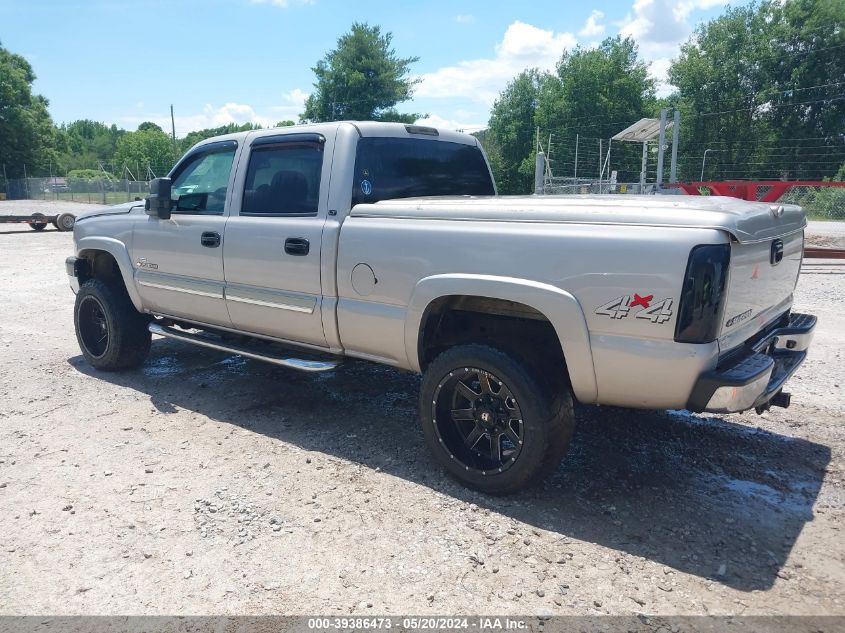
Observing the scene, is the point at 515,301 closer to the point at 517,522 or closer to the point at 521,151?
the point at 517,522

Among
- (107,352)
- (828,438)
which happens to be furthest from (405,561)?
(107,352)

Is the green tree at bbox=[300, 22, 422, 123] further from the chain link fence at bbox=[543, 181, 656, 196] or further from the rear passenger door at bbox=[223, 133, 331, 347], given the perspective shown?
the rear passenger door at bbox=[223, 133, 331, 347]

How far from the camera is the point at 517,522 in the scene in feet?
11.0

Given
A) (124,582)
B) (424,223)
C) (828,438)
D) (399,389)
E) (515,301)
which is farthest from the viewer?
(399,389)

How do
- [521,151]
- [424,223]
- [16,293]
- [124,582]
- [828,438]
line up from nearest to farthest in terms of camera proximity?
[124,582] → [424,223] → [828,438] → [16,293] → [521,151]

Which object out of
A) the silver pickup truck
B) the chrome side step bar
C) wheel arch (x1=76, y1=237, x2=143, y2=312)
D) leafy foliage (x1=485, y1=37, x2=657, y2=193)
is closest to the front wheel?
the silver pickup truck

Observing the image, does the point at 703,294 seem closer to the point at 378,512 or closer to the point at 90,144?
the point at 378,512

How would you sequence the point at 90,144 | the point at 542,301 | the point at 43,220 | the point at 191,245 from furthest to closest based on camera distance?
the point at 90,144, the point at 43,220, the point at 191,245, the point at 542,301

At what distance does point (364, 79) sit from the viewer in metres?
50.0

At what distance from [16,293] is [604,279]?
989cm

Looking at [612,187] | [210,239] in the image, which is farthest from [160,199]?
[612,187]

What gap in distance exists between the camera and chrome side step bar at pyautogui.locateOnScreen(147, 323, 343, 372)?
168 inches

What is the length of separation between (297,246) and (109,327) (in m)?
2.52

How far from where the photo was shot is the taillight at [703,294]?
9.24ft
